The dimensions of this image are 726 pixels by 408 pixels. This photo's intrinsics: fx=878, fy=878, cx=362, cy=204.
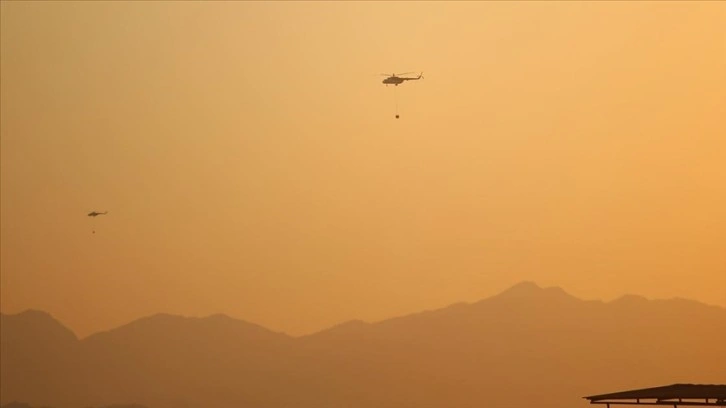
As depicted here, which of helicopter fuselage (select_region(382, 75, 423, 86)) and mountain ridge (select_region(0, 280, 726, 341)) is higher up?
helicopter fuselage (select_region(382, 75, 423, 86))

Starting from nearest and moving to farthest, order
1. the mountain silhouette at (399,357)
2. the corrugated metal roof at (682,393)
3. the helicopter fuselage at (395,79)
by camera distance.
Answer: the corrugated metal roof at (682,393), the mountain silhouette at (399,357), the helicopter fuselage at (395,79)

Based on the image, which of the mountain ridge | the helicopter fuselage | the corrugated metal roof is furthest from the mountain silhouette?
the helicopter fuselage

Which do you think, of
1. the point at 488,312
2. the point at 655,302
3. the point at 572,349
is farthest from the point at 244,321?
the point at 655,302

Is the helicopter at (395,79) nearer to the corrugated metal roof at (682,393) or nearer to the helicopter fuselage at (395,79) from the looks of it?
the helicopter fuselage at (395,79)

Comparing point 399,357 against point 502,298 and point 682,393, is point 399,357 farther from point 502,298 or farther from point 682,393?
point 682,393

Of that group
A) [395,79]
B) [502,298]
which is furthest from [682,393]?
[395,79]

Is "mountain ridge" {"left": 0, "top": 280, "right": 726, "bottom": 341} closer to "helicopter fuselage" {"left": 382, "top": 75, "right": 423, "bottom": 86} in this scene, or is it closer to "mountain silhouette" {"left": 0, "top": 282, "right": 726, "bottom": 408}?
"mountain silhouette" {"left": 0, "top": 282, "right": 726, "bottom": 408}

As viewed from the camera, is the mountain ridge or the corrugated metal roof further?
the mountain ridge

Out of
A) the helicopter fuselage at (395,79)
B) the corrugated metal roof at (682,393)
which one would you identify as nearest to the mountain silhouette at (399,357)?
the corrugated metal roof at (682,393)

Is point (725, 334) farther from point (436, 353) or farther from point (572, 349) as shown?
point (436, 353)
